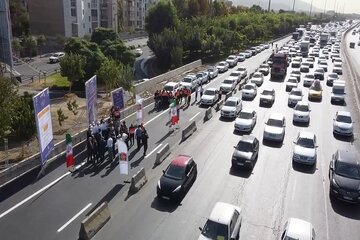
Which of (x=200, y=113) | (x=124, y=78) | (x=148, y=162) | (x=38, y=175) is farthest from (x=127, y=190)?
(x=124, y=78)

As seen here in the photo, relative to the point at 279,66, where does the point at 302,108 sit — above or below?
below

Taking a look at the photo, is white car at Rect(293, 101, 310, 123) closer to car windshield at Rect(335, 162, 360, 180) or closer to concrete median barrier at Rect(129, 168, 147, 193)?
car windshield at Rect(335, 162, 360, 180)

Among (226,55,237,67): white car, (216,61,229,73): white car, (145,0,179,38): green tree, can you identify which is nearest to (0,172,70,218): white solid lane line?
(216,61,229,73): white car

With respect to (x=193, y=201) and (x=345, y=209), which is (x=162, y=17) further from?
(x=345, y=209)

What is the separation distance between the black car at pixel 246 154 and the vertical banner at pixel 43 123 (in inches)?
414

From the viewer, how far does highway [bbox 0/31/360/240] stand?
15.2m

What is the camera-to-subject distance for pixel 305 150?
21812 mm

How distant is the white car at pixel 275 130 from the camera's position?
2527 cm

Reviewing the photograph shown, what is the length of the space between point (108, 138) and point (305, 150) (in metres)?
11.9

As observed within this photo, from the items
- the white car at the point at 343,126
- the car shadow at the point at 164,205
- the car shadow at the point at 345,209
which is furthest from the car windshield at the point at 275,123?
the car shadow at the point at 164,205

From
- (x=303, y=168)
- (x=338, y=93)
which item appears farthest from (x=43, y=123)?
(x=338, y=93)

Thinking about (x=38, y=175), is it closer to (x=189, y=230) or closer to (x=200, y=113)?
(x=189, y=230)

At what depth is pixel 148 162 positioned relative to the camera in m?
22.0

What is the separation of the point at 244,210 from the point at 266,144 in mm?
9262
